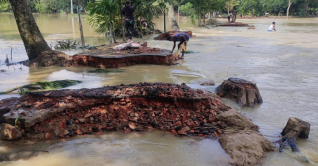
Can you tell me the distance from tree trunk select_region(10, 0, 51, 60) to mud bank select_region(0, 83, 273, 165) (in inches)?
212

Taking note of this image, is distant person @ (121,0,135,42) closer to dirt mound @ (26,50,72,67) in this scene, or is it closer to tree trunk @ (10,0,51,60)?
dirt mound @ (26,50,72,67)

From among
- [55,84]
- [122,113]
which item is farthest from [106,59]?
[122,113]

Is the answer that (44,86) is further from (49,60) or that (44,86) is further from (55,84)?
(49,60)

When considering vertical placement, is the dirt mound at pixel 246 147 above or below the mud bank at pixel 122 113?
below

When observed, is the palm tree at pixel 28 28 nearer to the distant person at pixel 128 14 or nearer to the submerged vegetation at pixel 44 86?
the distant person at pixel 128 14

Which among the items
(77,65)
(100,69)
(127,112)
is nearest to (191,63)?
(100,69)

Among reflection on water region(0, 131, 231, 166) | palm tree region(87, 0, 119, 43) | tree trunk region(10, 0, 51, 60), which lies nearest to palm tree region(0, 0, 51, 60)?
tree trunk region(10, 0, 51, 60)

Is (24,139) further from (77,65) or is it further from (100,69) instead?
(77,65)

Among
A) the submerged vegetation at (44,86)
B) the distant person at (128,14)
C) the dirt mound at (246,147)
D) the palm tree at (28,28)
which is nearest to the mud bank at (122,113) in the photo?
the dirt mound at (246,147)

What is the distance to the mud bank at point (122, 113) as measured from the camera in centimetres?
390

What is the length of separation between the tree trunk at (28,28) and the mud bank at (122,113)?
539 cm

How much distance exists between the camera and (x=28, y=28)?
927cm

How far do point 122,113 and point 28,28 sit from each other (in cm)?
675

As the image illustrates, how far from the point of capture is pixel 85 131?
13.1 feet
